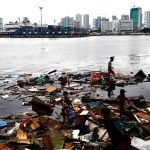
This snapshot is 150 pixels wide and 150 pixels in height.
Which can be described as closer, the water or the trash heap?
the trash heap

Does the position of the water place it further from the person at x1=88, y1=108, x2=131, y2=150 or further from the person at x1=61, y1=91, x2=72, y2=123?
the person at x1=88, y1=108, x2=131, y2=150

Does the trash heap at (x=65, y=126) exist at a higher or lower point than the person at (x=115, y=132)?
lower

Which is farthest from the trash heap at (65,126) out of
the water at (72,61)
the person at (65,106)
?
the water at (72,61)

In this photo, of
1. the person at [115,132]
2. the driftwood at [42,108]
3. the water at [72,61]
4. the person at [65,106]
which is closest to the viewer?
the person at [115,132]

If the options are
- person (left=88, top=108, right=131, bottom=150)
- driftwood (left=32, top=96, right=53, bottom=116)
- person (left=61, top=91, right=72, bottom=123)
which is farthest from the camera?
driftwood (left=32, top=96, right=53, bottom=116)

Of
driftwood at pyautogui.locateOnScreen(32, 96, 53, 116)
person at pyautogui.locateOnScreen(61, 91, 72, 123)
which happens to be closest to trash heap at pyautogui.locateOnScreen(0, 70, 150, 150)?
driftwood at pyautogui.locateOnScreen(32, 96, 53, 116)

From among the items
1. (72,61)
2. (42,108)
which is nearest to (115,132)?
(42,108)

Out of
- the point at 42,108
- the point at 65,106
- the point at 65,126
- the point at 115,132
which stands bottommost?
the point at 65,126

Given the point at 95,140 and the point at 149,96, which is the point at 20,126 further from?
the point at 149,96

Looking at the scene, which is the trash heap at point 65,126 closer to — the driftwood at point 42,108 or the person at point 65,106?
the driftwood at point 42,108

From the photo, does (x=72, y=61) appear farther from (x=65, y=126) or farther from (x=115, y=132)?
(x=115, y=132)

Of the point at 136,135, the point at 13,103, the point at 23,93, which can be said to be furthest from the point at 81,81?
the point at 136,135

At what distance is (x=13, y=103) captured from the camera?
24625mm

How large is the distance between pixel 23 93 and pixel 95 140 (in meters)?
14.4
